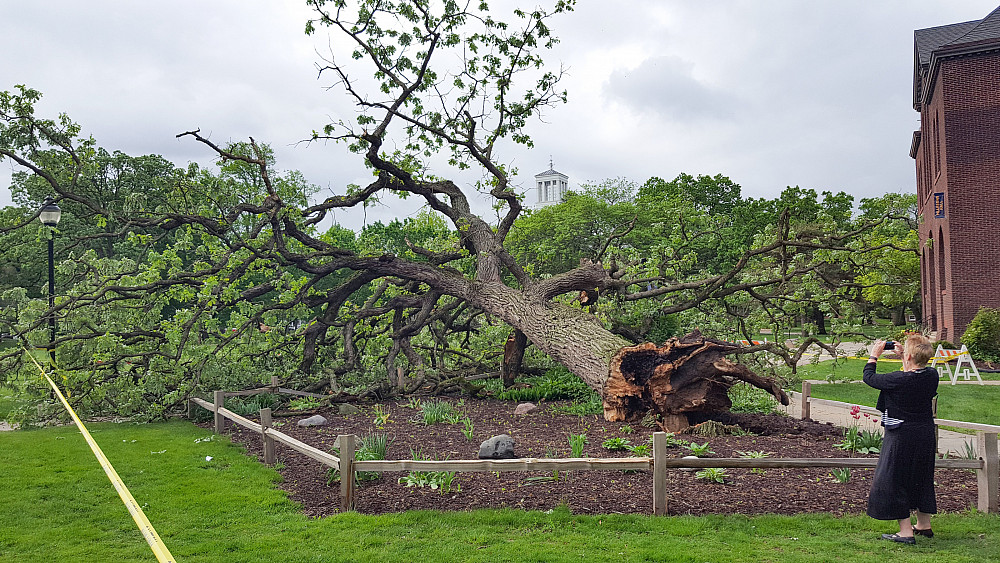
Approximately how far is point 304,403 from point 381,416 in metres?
1.91

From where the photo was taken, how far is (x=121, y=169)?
35.6 meters

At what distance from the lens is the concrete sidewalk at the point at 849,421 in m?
8.34

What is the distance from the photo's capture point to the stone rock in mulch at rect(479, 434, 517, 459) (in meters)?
7.21

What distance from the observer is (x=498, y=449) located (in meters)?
7.25

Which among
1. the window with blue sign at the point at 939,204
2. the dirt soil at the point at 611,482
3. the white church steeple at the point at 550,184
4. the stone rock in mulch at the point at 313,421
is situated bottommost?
the dirt soil at the point at 611,482

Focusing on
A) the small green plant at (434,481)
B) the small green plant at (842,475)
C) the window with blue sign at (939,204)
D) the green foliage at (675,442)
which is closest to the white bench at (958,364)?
the window with blue sign at (939,204)

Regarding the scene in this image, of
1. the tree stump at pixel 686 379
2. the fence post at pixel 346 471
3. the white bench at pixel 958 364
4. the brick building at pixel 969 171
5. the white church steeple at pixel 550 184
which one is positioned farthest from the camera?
the white church steeple at pixel 550 184

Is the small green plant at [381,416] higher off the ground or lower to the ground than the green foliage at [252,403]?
lower

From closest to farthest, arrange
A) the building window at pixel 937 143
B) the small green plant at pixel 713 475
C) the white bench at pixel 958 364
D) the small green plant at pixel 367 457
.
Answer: the small green plant at pixel 713 475 < the small green plant at pixel 367 457 < the white bench at pixel 958 364 < the building window at pixel 937 143

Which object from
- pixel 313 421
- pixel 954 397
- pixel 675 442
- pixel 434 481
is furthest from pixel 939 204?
pixel 434 481

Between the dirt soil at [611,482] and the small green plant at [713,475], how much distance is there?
5 cm

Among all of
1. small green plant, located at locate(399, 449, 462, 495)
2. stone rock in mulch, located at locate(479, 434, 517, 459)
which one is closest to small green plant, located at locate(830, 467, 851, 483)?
stone rock in mulch, located at locate(479, 434, 517, 459)

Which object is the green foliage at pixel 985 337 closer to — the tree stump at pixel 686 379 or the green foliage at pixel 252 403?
the tree stump at pixel 686 379

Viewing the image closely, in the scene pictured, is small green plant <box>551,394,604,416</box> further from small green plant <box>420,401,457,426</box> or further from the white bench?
the white bench
